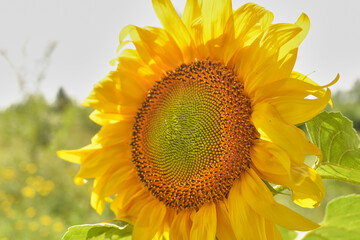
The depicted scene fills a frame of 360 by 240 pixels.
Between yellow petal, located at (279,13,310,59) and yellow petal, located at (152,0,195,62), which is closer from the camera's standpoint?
yellow petal, located at (279,13,310,59)

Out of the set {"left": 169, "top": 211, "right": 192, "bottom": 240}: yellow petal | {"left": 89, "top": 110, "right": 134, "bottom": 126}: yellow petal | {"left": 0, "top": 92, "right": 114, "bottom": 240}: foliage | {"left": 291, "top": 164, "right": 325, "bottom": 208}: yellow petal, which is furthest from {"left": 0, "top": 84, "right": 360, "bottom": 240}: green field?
{"left": 291, "top": 164, "right": 325, "bottom": 208}: yellow petal

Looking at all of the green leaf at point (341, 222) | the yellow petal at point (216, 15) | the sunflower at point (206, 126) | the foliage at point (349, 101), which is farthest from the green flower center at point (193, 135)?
the foliage at point (349, 101)

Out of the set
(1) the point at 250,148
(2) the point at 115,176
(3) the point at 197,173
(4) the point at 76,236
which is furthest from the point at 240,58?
(4) the point at 76,236

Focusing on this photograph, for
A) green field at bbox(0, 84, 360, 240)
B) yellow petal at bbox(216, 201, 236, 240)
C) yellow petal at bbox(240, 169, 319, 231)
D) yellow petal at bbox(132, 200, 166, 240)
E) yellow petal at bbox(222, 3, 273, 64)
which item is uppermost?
yellow petal at bbox(222, 3, 273, 64)

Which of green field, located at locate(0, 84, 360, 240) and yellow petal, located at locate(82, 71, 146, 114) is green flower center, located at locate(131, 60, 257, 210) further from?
green field, located at locate(0, 84, 360, 240)

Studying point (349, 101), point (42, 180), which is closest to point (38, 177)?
point (42, 180)

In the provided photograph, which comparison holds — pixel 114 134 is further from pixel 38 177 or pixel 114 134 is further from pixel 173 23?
pixel 38 177

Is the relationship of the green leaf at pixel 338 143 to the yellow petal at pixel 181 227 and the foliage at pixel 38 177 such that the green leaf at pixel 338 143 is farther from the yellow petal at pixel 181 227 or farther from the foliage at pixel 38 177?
the foliage at pixel 38 177

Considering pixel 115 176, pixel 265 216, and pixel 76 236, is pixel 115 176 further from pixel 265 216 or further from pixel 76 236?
pixel 265 216
